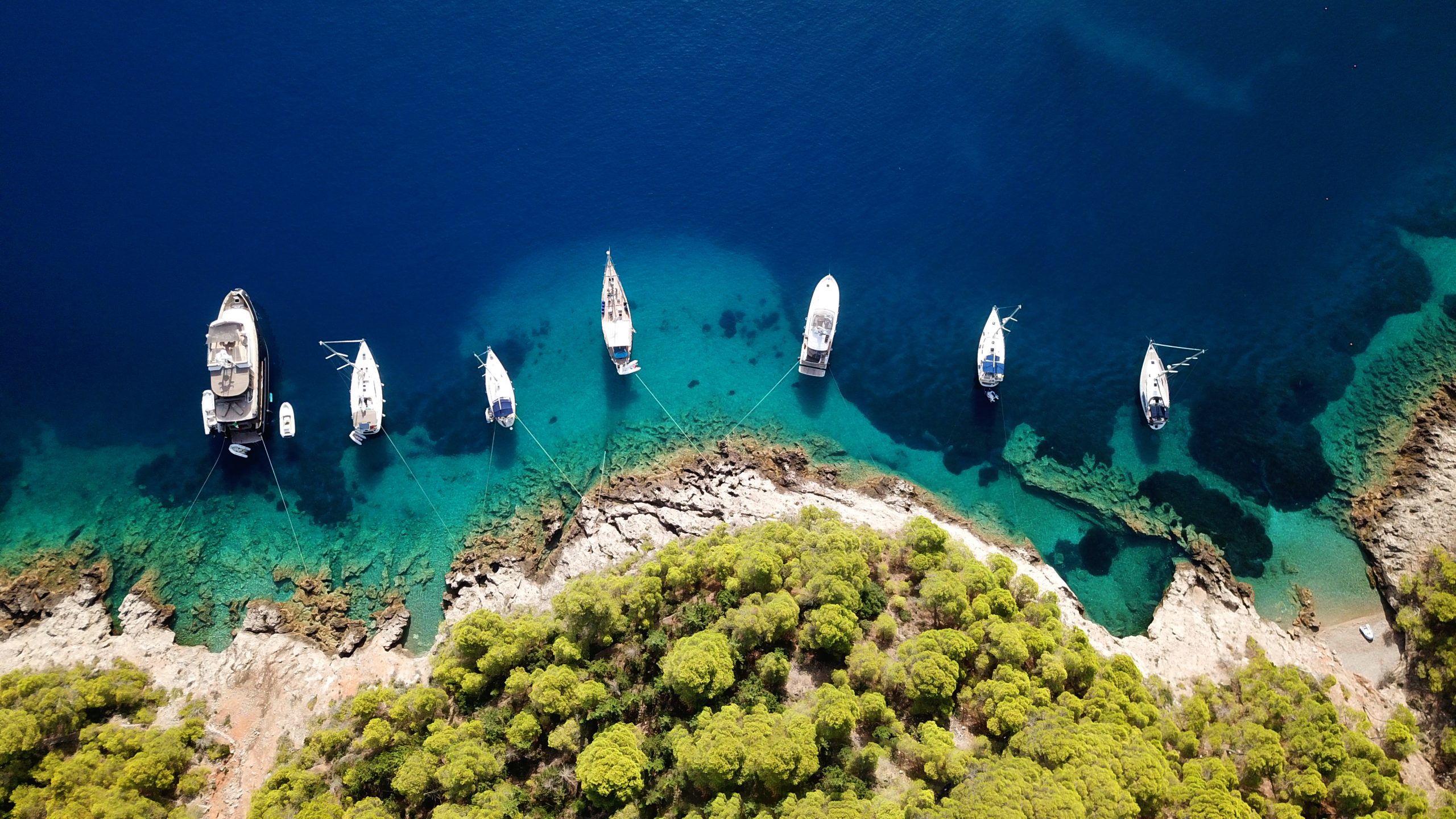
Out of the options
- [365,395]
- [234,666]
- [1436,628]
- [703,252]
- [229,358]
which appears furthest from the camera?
[703,252]

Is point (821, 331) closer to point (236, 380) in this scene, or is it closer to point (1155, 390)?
point (1155, 390)

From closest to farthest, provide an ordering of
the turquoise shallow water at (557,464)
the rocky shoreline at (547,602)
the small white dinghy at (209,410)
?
the rocky shoreline at (547,602) → the turquoise shallow water at (557,464) → the small white dinghy at (209,410)

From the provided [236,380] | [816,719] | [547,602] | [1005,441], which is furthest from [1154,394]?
[236,380]

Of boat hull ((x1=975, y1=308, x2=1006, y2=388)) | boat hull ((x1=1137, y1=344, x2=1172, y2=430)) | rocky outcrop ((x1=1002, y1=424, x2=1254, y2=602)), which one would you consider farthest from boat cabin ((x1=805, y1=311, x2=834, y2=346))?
boat hull ((x1=1137, y1=344, x2=1172, y2=430))

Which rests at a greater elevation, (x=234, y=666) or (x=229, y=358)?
(x=229, y=358)

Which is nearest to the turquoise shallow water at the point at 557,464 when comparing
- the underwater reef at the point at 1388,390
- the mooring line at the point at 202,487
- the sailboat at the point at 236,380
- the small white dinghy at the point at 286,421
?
the mooring line at the point at 202,487

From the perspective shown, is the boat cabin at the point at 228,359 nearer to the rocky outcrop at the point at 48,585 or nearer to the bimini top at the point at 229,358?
the bimini top at the point at 229,358

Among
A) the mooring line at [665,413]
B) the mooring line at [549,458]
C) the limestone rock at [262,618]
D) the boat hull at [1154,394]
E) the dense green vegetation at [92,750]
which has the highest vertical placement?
the boat hull at [1154,394]
